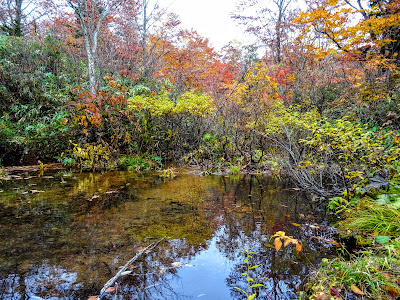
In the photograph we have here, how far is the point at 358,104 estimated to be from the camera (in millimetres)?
6238

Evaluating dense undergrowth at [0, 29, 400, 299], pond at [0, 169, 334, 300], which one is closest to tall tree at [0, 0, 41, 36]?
dense undergrowth at [0, 29, 400, 299]

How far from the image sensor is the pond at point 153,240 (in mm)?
1905

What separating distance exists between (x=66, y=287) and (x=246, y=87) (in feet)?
22.0

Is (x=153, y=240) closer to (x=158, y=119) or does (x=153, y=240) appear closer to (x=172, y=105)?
(x=172, y=105)

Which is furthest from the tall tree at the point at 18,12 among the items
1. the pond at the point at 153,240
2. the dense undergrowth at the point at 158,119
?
the pond at the point at 153,240

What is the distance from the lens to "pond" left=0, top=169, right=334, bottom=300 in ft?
6.25

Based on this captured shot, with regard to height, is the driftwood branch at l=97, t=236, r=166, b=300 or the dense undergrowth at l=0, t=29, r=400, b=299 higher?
the dense undergrowth at l=0, t=29, r=400, b=299

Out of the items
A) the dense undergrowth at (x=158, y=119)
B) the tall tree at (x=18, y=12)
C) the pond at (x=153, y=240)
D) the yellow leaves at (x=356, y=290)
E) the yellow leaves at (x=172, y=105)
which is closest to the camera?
the yellow leaves at (x=356, y=290)

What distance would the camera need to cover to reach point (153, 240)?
2650 millimetres

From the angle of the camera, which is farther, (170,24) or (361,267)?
(170,24)

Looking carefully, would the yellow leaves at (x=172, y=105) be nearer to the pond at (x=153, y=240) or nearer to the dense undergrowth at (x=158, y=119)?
the dense undergrowth at (x=158, y=119)

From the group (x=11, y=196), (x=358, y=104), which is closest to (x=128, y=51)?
(x=11, y=196)

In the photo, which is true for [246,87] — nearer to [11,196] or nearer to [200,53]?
[11,196]

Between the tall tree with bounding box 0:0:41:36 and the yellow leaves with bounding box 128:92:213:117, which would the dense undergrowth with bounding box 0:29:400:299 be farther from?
the tall tree with bounding box 0:0:41:36
